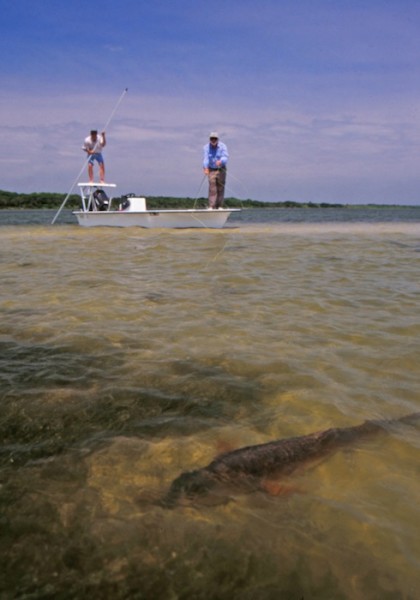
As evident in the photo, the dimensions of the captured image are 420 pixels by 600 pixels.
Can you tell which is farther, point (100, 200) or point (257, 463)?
point (100, 200)

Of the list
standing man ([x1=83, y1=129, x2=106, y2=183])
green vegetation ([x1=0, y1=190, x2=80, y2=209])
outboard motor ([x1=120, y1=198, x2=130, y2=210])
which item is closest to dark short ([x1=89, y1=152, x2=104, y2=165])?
standing man ([x1=83, y1=129, x2=106, y2=183])

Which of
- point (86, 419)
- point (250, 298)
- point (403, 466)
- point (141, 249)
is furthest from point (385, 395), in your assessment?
point (141, 249)

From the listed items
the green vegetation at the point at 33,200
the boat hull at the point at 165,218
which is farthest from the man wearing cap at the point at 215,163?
the green vegetation at the point at 33,200

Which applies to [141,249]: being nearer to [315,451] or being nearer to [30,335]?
[30,335]

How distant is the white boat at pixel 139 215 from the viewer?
62.0 ft

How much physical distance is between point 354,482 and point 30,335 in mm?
3410

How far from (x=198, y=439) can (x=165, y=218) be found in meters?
17.0

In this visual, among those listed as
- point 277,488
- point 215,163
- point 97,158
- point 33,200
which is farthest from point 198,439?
point 33,200

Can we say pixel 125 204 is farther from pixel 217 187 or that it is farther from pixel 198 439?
pixel 198 439

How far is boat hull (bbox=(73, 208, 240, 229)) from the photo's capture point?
18.9 m

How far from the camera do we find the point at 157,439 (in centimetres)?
273

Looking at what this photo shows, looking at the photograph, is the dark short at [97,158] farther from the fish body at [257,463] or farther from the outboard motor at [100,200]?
the fish body at [257,463]

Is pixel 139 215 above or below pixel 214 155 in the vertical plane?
below

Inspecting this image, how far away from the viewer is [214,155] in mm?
18516
